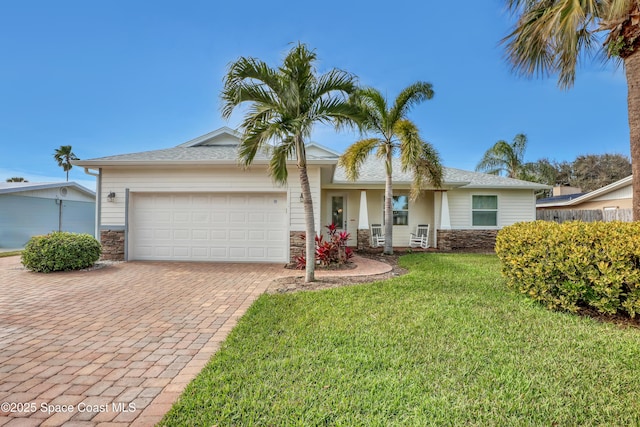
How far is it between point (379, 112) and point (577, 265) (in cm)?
763

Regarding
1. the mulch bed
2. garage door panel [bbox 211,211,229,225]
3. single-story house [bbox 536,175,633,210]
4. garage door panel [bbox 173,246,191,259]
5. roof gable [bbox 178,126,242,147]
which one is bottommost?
the mulch bed

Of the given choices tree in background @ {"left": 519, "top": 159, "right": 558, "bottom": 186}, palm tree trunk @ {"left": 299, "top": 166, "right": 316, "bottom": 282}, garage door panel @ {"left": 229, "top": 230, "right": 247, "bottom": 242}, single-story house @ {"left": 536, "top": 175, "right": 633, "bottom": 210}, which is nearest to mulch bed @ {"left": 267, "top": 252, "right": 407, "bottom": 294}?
palm tree trunk @ {"left": 299, "top": 166, "right": 316, "bottom": 282}

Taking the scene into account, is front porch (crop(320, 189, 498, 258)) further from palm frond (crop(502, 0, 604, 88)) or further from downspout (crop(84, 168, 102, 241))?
downspout (crop(84, 168, 102, 241))

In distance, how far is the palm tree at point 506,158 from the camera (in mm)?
19698

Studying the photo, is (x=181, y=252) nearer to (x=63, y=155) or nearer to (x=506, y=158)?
(x=506, y=158)

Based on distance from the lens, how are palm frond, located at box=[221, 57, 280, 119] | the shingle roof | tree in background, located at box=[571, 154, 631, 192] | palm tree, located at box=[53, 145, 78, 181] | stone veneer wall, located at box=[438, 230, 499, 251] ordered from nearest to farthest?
palm frond, located at box=[221, 57, 280, 119], the shingle roof, stone veneer wall, located at box=[438, 230, 499, 251], tree in background, located at box=[571, 154, 631, 192], palm tree, located at box=[53, 145, 78, 181]

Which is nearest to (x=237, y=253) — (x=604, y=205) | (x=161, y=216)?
(x=161, y=216)

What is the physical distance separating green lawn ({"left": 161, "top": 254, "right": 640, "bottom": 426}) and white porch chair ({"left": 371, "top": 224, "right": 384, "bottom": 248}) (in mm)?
7867

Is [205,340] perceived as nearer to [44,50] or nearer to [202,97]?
[202,97]

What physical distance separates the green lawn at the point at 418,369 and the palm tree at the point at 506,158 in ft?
58.9

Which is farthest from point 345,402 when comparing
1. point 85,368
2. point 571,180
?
point 571,180

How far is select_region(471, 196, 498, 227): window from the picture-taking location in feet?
43.8

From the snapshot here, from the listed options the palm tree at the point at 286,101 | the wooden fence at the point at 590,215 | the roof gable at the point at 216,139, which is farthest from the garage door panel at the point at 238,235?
the wooden fence at the point at 590,215

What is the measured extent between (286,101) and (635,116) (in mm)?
6838
